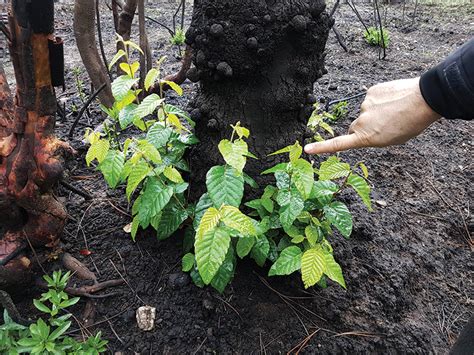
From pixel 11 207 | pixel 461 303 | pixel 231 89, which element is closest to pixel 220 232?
pixel 231 89

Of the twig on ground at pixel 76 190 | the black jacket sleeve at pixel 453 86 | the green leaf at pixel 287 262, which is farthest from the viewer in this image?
the twig on ground at pixel 76 190

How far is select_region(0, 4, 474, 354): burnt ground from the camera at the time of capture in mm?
1677

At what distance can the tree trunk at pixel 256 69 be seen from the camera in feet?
5.26

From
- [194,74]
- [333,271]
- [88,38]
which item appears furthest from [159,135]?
[88,38]

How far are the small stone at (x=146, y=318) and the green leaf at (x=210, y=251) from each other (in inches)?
20.4

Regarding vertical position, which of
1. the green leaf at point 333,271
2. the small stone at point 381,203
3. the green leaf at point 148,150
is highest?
the green leaf at point 148,150

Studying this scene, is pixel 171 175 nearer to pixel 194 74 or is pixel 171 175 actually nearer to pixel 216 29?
pixel 194 74

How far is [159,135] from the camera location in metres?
1.63

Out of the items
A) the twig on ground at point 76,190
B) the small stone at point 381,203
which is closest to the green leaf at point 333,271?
the small stone at point 381,203

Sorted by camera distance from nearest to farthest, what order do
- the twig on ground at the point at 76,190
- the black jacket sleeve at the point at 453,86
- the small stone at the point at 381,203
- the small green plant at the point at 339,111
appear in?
the black jacket sleeve at the point at 453,86 → the twig on ground at the point at 76,190 → the small stone at the point at 381,203 → the small green plant at the point at 339,111

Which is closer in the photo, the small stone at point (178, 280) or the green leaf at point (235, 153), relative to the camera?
the green leaf at point (235, 153)

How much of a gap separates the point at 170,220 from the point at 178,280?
0.97ft

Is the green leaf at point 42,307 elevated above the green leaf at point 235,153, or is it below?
below

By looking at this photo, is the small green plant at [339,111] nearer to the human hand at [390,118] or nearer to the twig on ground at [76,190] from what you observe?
the human hand at [390,118]
